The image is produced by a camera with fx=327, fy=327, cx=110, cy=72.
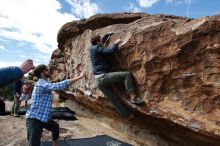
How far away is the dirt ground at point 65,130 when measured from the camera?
370 inches

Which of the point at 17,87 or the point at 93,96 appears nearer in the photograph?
the point at 93,96

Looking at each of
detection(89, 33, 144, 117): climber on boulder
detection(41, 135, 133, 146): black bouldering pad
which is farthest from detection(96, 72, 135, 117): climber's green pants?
detection(41, 135, 133, 146): black bouldering pad

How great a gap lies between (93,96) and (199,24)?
4443 millimetres

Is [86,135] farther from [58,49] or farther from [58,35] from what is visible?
[58,49]

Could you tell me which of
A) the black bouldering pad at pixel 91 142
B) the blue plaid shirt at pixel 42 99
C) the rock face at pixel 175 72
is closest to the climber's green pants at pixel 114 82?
the rock face at pixel 175 72

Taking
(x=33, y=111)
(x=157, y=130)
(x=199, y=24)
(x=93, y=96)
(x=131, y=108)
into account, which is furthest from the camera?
(x=93, y=96)

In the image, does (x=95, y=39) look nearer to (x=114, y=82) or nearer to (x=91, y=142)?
(x=114, y=82)

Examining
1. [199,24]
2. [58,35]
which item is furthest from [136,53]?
[58,35]

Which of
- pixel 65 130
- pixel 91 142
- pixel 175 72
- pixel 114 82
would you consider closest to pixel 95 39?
pixel 114 82

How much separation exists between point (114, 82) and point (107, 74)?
0.28 meters

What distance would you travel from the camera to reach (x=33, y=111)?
6.74 metres

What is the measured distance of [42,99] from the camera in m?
6.84

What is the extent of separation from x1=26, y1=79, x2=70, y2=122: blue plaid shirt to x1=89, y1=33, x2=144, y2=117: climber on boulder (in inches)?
75.5

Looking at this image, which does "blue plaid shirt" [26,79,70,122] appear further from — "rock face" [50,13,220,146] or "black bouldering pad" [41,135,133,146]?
"rock face" [50,13,220,146]
